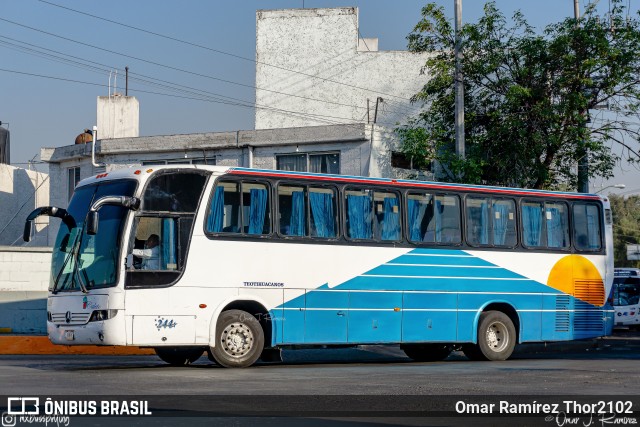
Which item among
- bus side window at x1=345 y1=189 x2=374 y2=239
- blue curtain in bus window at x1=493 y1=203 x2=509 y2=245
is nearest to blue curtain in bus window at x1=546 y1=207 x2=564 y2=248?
blue curtain in bus window at x1=493 y1=203 x2=509 y2=245

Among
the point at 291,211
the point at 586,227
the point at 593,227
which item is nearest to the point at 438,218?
the point at 291,211

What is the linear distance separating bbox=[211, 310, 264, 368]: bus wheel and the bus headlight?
1.80m

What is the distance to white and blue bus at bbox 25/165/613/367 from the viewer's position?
1677 cm

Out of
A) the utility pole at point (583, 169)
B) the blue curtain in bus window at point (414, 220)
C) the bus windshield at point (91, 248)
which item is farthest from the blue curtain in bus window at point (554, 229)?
the utility pole at point (583, 169)

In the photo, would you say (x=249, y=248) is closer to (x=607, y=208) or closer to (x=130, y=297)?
(x=130, y=297)

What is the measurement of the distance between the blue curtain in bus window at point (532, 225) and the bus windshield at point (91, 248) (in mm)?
8474

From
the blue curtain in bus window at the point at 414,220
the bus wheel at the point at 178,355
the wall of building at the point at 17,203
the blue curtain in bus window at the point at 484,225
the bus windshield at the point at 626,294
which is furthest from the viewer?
the wall of building at the point at 17,203

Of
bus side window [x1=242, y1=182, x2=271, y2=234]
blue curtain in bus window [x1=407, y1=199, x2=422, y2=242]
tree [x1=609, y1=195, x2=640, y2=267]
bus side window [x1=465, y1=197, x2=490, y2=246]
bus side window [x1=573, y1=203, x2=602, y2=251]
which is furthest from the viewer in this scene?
tree [x1=609, y1=195, x2=640, y2=267]

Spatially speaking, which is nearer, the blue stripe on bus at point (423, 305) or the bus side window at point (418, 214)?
the blue stripe on bus at point (423, 305)

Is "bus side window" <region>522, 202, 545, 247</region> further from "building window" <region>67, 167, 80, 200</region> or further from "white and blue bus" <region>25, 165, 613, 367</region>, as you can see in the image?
"building window" <region>67, 167, 80, 200</region>

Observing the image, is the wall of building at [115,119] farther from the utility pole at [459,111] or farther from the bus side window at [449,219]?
the bus side window at [449,219]

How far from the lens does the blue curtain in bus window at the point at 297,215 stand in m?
18.4

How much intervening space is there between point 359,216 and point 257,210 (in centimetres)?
223

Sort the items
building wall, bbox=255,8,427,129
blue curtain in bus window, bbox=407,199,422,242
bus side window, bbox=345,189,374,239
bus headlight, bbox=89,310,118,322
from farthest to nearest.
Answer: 1. building wall, bbox=255,8,427,129
2. blue curtain in bus window, bbox=407,199,422,242
3. bus side window, bbox=345,189,374,239
4. bus headlight, bbox=89,310,118,322
